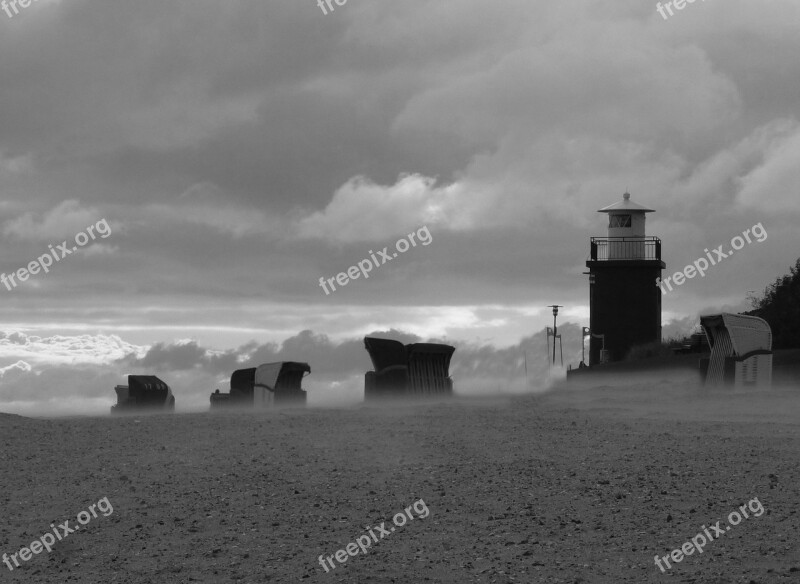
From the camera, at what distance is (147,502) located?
1573cm

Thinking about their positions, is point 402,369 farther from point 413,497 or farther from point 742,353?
point 413,497

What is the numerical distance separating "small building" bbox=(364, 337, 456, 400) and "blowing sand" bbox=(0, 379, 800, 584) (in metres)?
7.74

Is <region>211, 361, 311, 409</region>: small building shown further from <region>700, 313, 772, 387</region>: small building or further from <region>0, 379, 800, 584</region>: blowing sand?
<region>700, 313, 772, 387</region>: small building

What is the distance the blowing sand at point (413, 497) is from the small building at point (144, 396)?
43.0 ft

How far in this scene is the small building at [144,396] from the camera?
35188mm

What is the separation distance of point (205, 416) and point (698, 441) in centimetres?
1009

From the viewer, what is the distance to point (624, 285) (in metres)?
50.8

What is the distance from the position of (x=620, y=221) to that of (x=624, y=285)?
→ 267 cm

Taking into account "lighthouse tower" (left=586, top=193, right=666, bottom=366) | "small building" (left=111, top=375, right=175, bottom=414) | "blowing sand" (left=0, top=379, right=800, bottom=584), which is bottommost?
"blowing sand" (left=0, top=379, right=800, bottom=584)

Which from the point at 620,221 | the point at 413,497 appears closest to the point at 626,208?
the point at 620,221

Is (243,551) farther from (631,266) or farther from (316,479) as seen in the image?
(631,266)

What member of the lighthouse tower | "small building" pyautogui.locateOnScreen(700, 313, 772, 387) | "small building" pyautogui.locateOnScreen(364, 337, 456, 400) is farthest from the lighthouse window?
"small building" pyautogui.locateOnScreen(364, 337, 456, 400)

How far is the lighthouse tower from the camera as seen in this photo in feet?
167

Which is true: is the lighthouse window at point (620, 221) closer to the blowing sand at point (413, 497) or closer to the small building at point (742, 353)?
the small building at point (742, 353)
